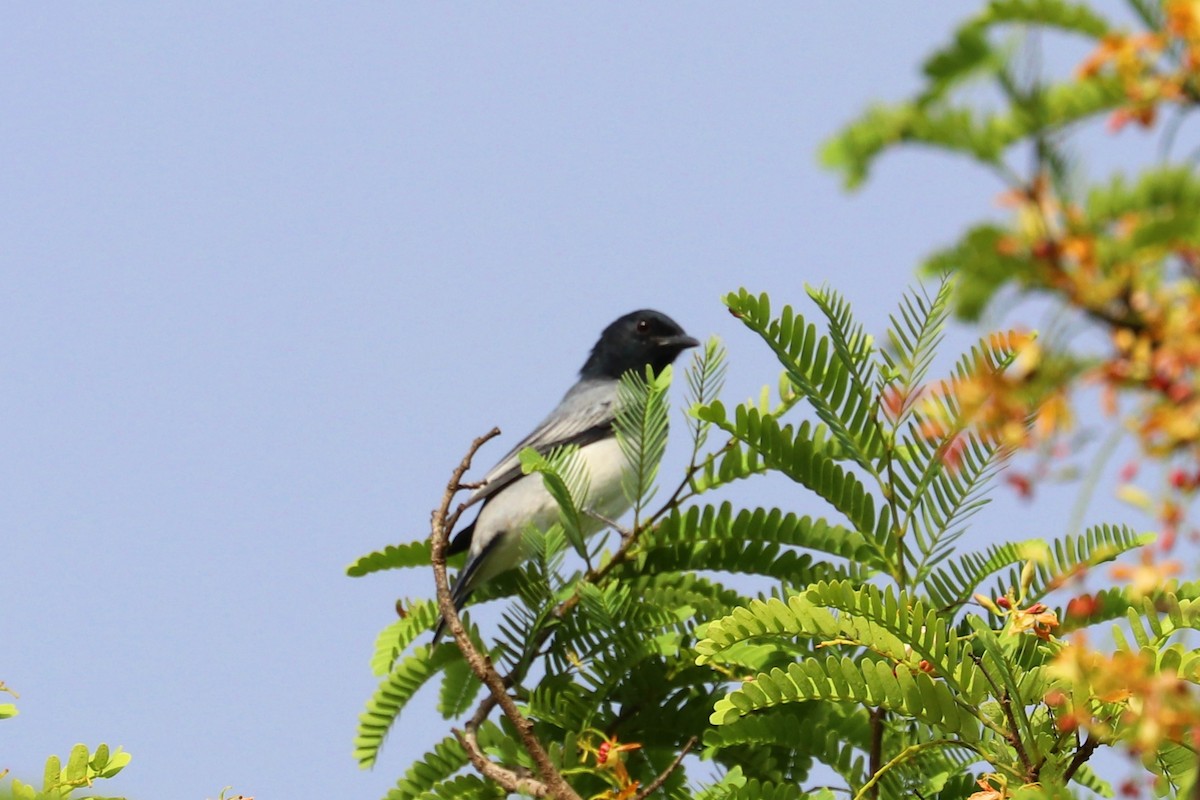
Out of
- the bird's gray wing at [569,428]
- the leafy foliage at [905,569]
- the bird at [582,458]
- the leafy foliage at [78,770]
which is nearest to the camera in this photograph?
the leafy foliage at [905,569]

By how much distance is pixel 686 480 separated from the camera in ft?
16.0

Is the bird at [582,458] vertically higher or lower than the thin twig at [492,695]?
higher

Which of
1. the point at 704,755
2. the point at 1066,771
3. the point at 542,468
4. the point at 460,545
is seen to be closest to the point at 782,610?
the point at 1066,771

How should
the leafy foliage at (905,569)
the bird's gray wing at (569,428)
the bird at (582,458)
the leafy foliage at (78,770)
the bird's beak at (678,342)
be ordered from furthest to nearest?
the bird's beak at (678,342) < the bird's gray wing at (569,428) < the bird at (582,458) < the leafy foliage at (78,770) < the leafy foliage at (905,569)

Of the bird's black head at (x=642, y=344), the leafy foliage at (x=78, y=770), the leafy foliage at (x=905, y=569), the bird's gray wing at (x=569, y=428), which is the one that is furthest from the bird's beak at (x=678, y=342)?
the leafy foliage at (x=78, y=770)

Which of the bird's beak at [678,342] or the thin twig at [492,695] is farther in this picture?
the bird's beak at [678,342]

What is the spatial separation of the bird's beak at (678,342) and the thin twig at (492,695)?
5.73 m

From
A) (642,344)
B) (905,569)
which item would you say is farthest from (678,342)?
(905,569)

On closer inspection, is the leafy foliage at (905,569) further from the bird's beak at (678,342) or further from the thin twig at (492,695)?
the bird's beak at (678,342)

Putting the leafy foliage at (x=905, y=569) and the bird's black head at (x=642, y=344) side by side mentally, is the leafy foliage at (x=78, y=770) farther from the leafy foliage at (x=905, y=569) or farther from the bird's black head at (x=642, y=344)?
the bird's black head at (x=642, y=344)

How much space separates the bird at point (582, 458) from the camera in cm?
664

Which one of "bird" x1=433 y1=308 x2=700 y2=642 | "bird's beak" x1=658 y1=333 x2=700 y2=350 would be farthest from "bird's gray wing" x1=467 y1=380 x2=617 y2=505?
"bird's beak" x1=658 y1=333 x2=700 y2=350

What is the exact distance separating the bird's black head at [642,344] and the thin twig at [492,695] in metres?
5.79

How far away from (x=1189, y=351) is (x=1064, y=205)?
201mm
